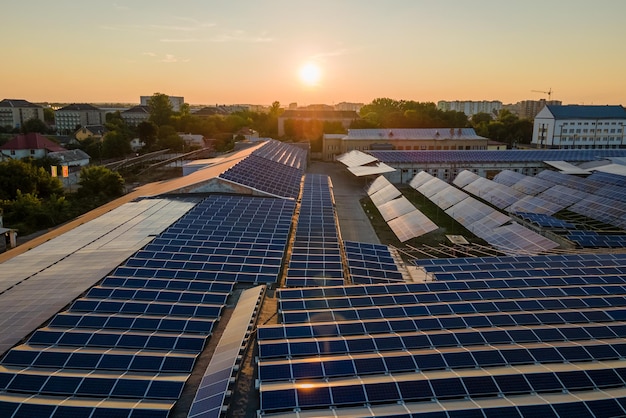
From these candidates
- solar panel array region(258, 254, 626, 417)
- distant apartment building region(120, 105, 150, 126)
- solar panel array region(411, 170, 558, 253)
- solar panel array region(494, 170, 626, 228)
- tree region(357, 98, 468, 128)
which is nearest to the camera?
solar panel array region(258, 254, 626, 417)

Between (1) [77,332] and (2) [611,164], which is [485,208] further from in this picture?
(2) [611,164]

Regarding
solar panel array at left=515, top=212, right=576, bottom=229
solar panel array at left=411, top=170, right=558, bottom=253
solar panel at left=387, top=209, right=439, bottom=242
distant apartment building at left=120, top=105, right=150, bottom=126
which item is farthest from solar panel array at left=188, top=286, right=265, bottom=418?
distant apartment building at left=120, top=105, right=150, bottom=126

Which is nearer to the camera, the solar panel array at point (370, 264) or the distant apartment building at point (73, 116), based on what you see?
the solar panel array at point (370, 264)

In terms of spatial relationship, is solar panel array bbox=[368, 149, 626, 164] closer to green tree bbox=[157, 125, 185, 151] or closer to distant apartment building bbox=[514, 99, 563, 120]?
green tree bbox=[157, 125, 185, 151]

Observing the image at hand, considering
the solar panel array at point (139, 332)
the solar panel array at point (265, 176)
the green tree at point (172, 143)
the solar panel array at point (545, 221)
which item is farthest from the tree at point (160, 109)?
the solar panel array at point (545, 221)

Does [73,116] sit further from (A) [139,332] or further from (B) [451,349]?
(B) [451,349]

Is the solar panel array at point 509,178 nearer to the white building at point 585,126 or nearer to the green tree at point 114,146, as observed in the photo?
the white building at point 585,126
